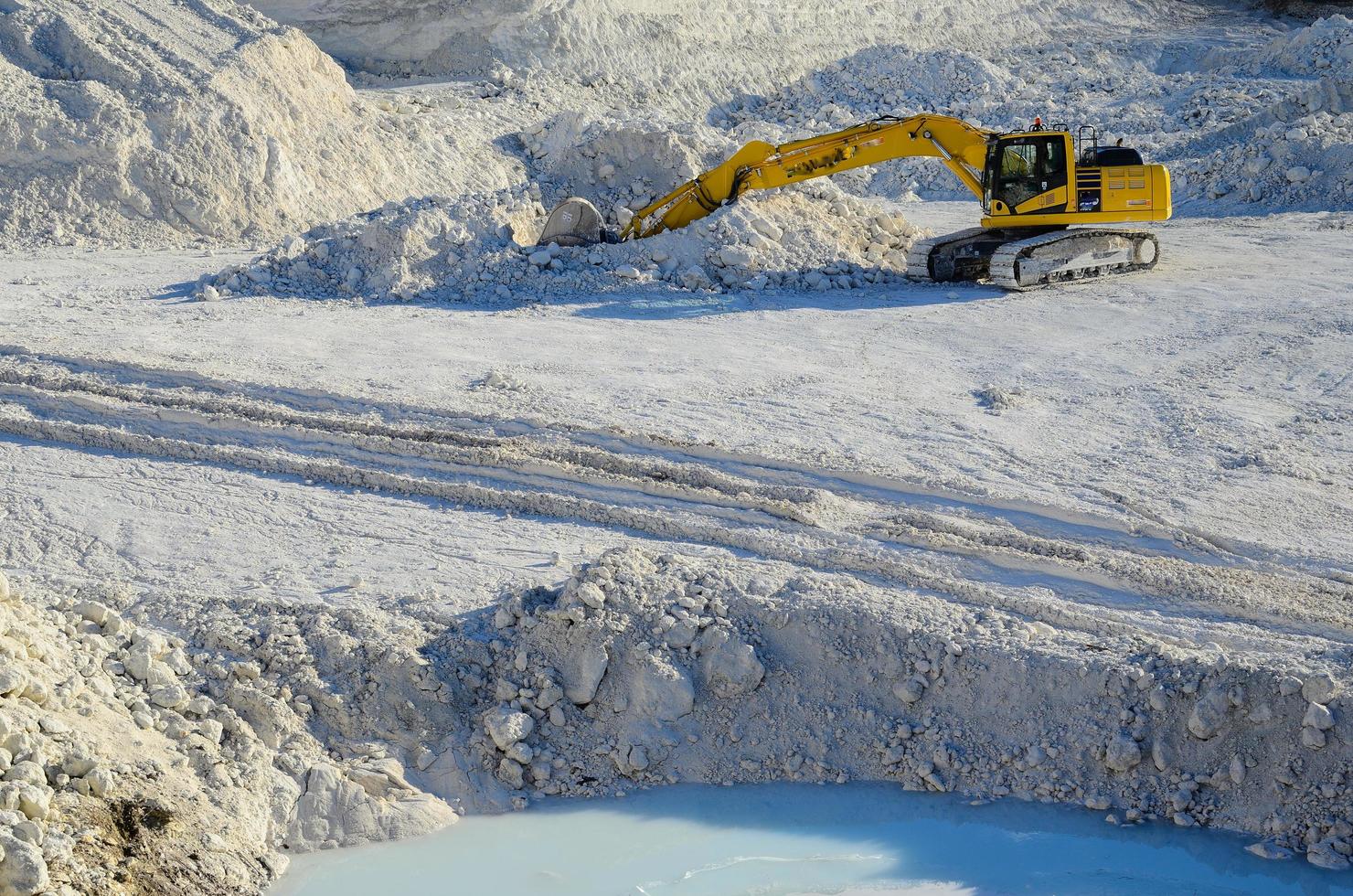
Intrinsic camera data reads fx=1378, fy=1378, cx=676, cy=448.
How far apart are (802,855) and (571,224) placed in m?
9.22

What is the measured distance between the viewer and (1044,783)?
21.0 feet

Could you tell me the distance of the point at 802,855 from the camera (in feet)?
20.3

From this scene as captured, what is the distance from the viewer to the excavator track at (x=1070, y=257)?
43.3 ft

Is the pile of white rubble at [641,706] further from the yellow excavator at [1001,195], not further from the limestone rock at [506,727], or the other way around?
the yellow excavator at [1001,195]

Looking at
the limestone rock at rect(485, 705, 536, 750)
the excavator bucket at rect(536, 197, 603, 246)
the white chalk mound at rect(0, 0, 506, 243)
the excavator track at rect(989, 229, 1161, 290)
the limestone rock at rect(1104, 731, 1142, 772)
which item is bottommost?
the limestone rock at rect(1104, 731, 1142, 772)

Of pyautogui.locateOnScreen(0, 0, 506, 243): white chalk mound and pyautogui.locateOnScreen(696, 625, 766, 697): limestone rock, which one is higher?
A: pyautogui.locateOnScreen(0, 0, 506, 243): white chalk mound

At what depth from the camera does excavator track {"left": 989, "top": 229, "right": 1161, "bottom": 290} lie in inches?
519

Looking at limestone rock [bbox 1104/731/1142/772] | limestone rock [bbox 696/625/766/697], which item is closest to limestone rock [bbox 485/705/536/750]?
limestone rock [bbox 696/625/766/697]

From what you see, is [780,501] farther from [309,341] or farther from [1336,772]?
[309,341]

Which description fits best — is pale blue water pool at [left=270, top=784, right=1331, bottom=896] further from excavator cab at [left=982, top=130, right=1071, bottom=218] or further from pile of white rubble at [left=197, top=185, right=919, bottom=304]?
excavator cab at [left=982, top=130, right=1071, bottom=218]

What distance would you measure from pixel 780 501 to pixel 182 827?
3934mm

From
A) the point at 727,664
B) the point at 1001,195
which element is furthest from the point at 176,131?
the point at 727,664

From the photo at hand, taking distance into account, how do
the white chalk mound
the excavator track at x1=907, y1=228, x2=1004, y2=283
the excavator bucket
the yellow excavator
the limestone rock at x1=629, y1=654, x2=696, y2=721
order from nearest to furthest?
the limestone rock at x1=629, y1=654, x2=696, y2=721
the yellow excavator
the excavator track at x1=907, y1=228, x2=1004, y2=283
the excavator bucket
the white chalk mound

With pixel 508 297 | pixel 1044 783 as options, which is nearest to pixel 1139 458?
pixel 1044 783
